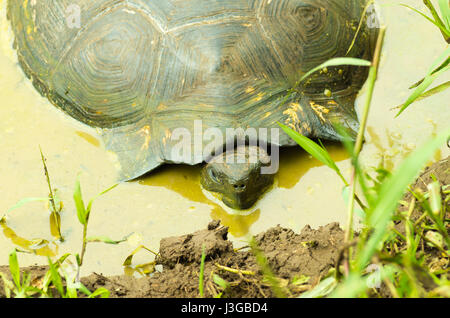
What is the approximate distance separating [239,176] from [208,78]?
0.58 meters

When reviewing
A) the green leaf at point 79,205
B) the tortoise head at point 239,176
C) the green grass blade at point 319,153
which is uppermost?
the tortoise head at point 239,176

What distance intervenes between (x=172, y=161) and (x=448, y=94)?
6.28 feet

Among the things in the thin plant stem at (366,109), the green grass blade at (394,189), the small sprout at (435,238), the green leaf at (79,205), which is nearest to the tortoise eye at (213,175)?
the green leaf at (79,205)

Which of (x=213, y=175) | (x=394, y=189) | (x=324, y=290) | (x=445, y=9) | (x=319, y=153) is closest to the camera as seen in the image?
(x=394, y=189)

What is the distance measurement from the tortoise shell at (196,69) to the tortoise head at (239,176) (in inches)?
5.0

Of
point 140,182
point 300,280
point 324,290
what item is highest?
point 140,182

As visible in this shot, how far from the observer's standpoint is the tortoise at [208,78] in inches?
116

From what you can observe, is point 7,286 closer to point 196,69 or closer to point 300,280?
point 300,280

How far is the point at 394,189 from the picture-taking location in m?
1.34

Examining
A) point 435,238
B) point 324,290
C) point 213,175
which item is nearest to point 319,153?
point 324,290

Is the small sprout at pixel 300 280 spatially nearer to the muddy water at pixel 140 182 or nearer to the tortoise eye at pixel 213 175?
the muddy water at pixel 140 182

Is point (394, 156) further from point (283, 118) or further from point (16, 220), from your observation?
point (16, 220)

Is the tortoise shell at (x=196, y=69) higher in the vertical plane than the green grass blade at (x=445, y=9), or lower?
higher

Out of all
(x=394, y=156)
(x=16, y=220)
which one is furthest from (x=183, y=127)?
(x=394, y=156)
